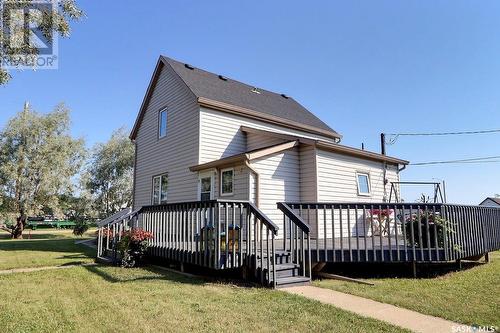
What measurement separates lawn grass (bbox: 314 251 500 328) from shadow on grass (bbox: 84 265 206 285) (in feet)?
9.26

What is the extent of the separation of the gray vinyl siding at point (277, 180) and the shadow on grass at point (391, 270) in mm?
2610

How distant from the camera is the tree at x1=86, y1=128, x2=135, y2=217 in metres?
29.7

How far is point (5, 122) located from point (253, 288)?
25.8 meters

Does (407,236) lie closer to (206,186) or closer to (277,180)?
(277,180)

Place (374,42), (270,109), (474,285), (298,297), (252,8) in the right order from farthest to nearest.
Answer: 1. (374,42)
2. (270,109)
3. (252,8)
4. (474,285)
5. (298,297)

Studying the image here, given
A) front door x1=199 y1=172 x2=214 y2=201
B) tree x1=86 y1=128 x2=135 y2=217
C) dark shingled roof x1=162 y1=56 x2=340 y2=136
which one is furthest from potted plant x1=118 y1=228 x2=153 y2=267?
tree x1=86 y1=128 x2=135 y2=217

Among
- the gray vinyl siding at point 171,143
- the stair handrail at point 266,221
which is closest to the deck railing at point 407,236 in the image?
the stair handrail at point 266,221

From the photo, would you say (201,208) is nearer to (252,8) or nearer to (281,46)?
(252,8)

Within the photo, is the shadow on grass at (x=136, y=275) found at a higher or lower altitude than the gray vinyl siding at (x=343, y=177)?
lower

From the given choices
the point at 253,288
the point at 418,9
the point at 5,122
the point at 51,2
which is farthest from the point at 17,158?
the point at 418,9

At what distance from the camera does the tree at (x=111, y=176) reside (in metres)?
29.7

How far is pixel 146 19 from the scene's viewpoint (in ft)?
40.2

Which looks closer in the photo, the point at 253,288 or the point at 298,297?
the point at 298,297

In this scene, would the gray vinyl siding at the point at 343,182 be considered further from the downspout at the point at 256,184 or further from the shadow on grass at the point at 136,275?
the shadow on grass at the point at 136,275
